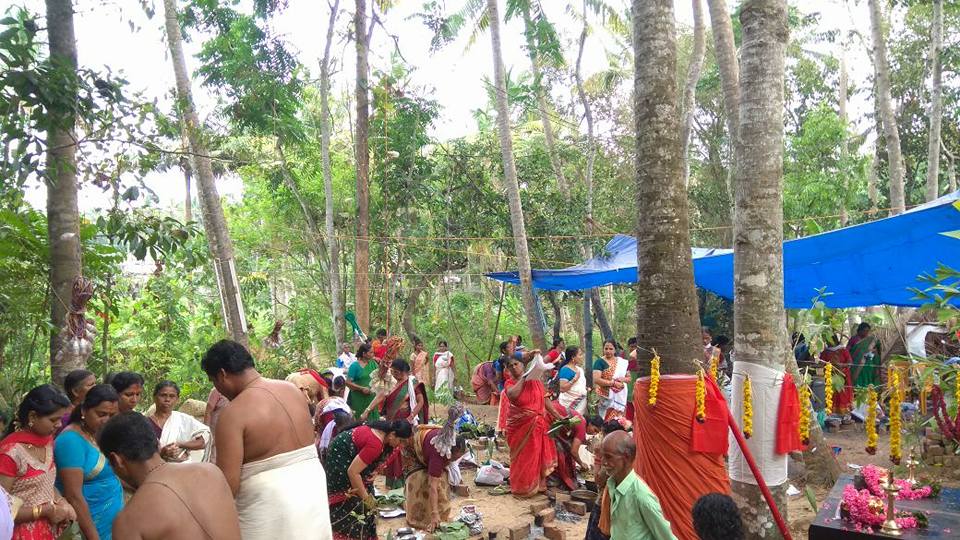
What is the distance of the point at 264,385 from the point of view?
327cm

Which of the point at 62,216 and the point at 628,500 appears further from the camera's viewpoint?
the point at 62,216

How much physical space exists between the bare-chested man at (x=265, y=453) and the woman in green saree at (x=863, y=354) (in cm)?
1057

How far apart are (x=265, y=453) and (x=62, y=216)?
109 inches

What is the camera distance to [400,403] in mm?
7508

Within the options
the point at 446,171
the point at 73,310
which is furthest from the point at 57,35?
the point at 446,171

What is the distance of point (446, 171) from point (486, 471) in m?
8.95

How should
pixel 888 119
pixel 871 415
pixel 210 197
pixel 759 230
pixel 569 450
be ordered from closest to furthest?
pixel 871 415
pixel 759 230
pixel 569 450
pixel 210 197
pixel 888 119

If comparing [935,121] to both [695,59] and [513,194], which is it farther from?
[513,194]

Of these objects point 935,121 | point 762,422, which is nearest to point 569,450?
point 762,422

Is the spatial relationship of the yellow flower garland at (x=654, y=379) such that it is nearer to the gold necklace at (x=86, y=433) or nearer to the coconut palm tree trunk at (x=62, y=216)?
the gold necklace at (x=86, y=433)

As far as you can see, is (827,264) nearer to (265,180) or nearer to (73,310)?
(73,310)

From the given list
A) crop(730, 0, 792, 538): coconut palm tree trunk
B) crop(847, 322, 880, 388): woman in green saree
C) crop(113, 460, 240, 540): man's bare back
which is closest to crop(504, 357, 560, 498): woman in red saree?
crop(730, 0, 792, 538): coconut palm tree trunk

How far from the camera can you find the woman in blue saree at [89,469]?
3664mm

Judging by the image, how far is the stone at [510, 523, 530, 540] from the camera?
5.91m
